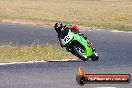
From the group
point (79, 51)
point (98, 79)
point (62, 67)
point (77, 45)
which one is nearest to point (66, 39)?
point (77, 45)

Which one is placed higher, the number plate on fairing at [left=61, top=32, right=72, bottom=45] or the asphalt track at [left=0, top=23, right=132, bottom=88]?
the number plate on fairing at [left=61, top=32, right=72, bottom=45]

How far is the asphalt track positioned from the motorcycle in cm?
423

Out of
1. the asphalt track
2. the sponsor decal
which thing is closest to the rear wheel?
the sponsor decal

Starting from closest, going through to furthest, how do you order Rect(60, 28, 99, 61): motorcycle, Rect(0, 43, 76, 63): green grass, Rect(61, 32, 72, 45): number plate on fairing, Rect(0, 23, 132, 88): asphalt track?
1. Rect(61, 32, 72, 45): number plate on fairing
2. Rect(60, 28, 99, 61): motorcycle
3. Rect(0, 23, 132, 88): asphalt track
4. Rect(0, 43, 76, 63): green grass

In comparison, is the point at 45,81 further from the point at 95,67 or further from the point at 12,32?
the point at 12,32

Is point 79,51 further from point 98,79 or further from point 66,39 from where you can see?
point 98,79

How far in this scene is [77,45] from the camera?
37.8 ft

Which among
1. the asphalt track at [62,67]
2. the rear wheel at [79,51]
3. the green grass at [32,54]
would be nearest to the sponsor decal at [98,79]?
the rear wheel at [79,51]

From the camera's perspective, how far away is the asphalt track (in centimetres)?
1634

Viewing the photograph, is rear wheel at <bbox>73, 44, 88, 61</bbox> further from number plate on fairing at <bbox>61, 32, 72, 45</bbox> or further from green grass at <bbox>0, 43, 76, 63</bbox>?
green grass at <bbox>0, 43, 76, 63</bbox>

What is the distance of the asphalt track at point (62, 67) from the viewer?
16344 mm

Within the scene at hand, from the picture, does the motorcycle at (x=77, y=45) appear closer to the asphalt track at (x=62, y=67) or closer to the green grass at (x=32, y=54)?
the asphalt track at (x=62, y=67)

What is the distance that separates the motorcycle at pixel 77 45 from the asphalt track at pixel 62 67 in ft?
13.9

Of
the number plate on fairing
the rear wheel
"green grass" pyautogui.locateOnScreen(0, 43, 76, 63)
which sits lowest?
"green grass" pyautogui.locateOnScreen(0, 43, 76, 63)
